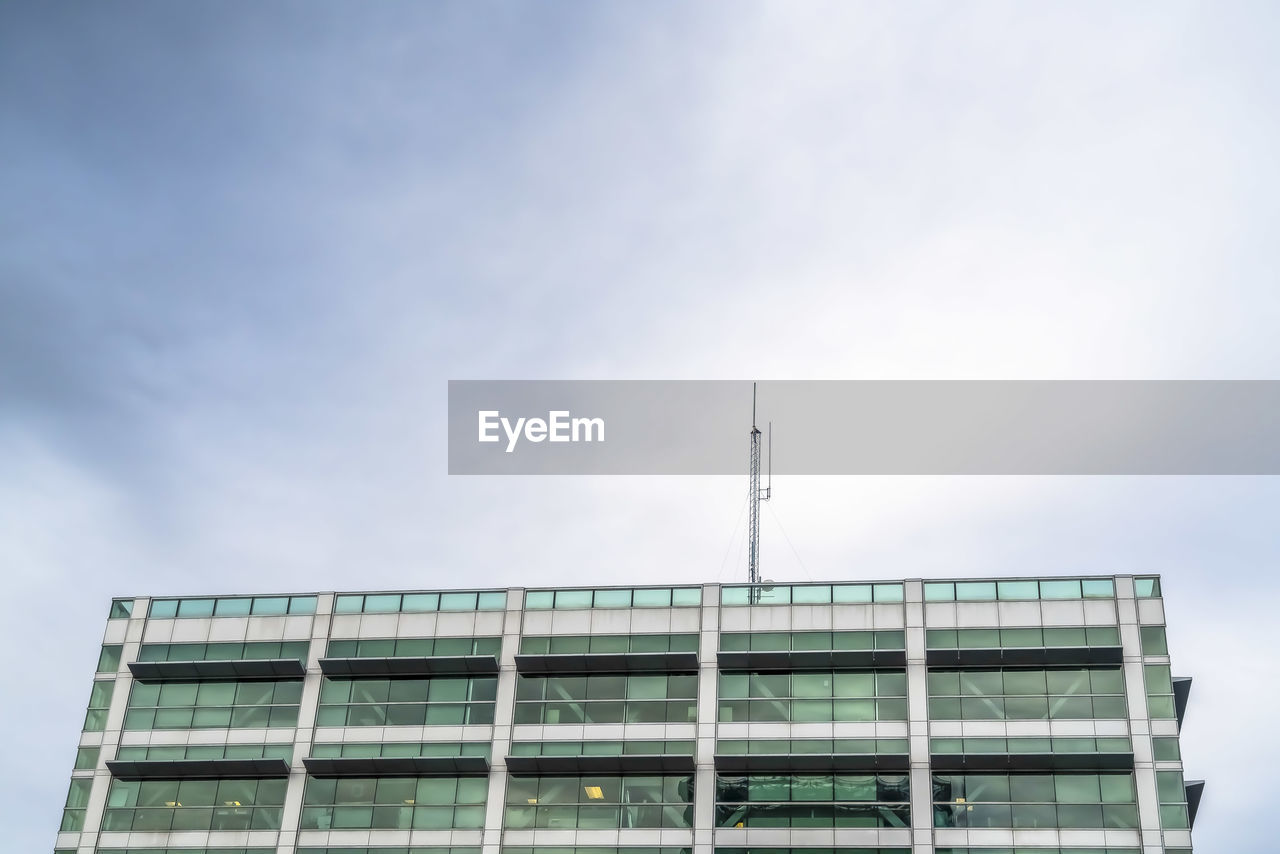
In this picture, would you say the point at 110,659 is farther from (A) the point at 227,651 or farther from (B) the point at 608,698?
(B) the point at 608,698

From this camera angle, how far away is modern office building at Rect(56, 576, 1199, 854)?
5894cm

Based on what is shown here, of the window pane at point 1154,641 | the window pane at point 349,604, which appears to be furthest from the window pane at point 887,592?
the window pane at point 349,604

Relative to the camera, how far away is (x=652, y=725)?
62.2 meters

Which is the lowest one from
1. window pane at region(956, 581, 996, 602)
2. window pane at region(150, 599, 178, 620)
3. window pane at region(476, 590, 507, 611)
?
window pane at region(150, 599, 178, 620)

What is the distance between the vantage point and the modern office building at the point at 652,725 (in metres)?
58.9

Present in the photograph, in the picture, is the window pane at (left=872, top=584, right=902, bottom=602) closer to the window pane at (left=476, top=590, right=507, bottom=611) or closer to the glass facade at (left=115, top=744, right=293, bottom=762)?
the window pane at (left=476, top=590, right=507, bottom=611)

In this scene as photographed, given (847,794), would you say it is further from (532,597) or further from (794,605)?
(532,597)

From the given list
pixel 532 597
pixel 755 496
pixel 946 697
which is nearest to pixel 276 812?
pixel 532 597

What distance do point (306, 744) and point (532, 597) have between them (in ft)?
40.6

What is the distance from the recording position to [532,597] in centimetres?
6612

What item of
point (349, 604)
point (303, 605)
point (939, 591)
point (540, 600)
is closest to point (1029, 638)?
point (939, 591)

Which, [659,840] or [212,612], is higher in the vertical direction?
[212,612]

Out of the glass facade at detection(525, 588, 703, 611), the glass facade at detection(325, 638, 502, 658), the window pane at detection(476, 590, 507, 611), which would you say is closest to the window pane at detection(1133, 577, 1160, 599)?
the glass facade at detection(525, 588, 703, 611)

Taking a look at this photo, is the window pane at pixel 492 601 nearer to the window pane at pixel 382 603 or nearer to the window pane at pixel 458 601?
the window pane at pixel 458 601
